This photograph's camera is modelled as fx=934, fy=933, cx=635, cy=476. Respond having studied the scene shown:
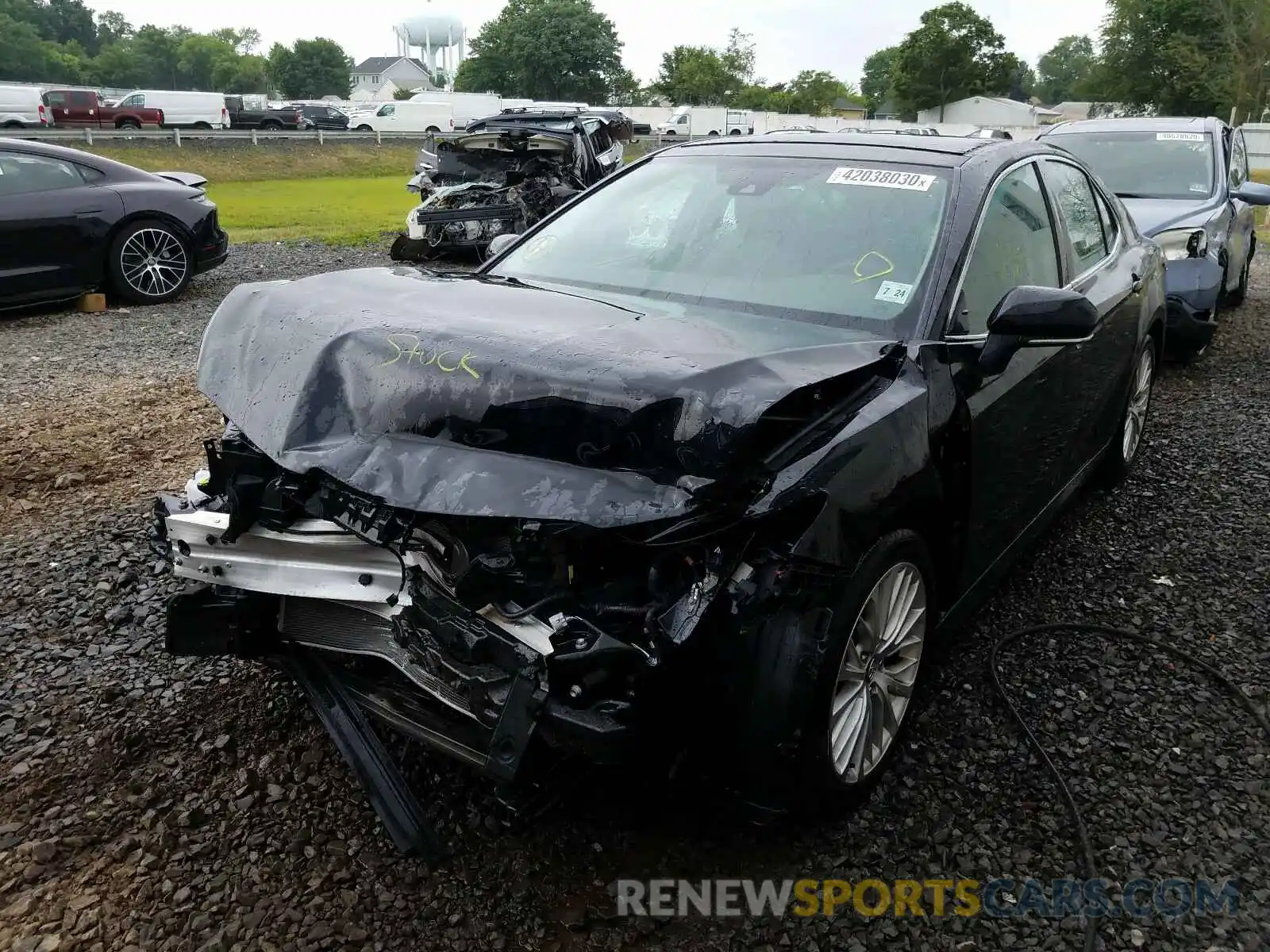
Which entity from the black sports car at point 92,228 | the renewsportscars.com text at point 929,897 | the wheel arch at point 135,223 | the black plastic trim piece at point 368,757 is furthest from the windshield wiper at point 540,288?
the wheel arch at point 135,223

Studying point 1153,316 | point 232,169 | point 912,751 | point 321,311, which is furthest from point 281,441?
point 232,169

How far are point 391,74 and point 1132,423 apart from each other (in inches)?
5106

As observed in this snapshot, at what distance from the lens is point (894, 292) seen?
2834 mm

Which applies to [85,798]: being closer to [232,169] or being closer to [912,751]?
[912,751]

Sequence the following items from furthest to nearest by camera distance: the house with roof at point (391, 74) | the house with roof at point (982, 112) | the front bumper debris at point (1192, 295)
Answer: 1. the house with roof at point (391, 74)
2. the house with roof at point (982, 112)
3. the front bumper debris at point (1192, 295)

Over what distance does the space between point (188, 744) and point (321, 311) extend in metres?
1.37

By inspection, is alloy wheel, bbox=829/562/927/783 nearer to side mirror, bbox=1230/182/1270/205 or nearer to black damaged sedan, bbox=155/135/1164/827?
black damaged sedan, bbox=155/135/1164/827

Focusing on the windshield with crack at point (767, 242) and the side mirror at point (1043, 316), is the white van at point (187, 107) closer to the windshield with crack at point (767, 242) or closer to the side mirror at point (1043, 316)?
the windshield with crack at point (767, 242)

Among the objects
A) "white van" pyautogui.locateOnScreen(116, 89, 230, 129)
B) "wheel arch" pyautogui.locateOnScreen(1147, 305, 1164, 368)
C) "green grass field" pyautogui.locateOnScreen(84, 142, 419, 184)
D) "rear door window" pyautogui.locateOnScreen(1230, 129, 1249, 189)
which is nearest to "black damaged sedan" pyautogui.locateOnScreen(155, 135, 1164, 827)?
"wheel arch" pyautogui.locateOnScreen(1147, 305, 1164, 368)

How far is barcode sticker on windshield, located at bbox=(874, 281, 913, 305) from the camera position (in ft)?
9.21

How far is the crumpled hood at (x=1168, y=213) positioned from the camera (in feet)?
22.4

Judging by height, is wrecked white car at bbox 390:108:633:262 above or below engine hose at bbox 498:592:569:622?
above

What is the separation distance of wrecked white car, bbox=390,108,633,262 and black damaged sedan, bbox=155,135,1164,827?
29.0 ft

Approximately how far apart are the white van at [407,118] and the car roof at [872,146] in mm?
44525
